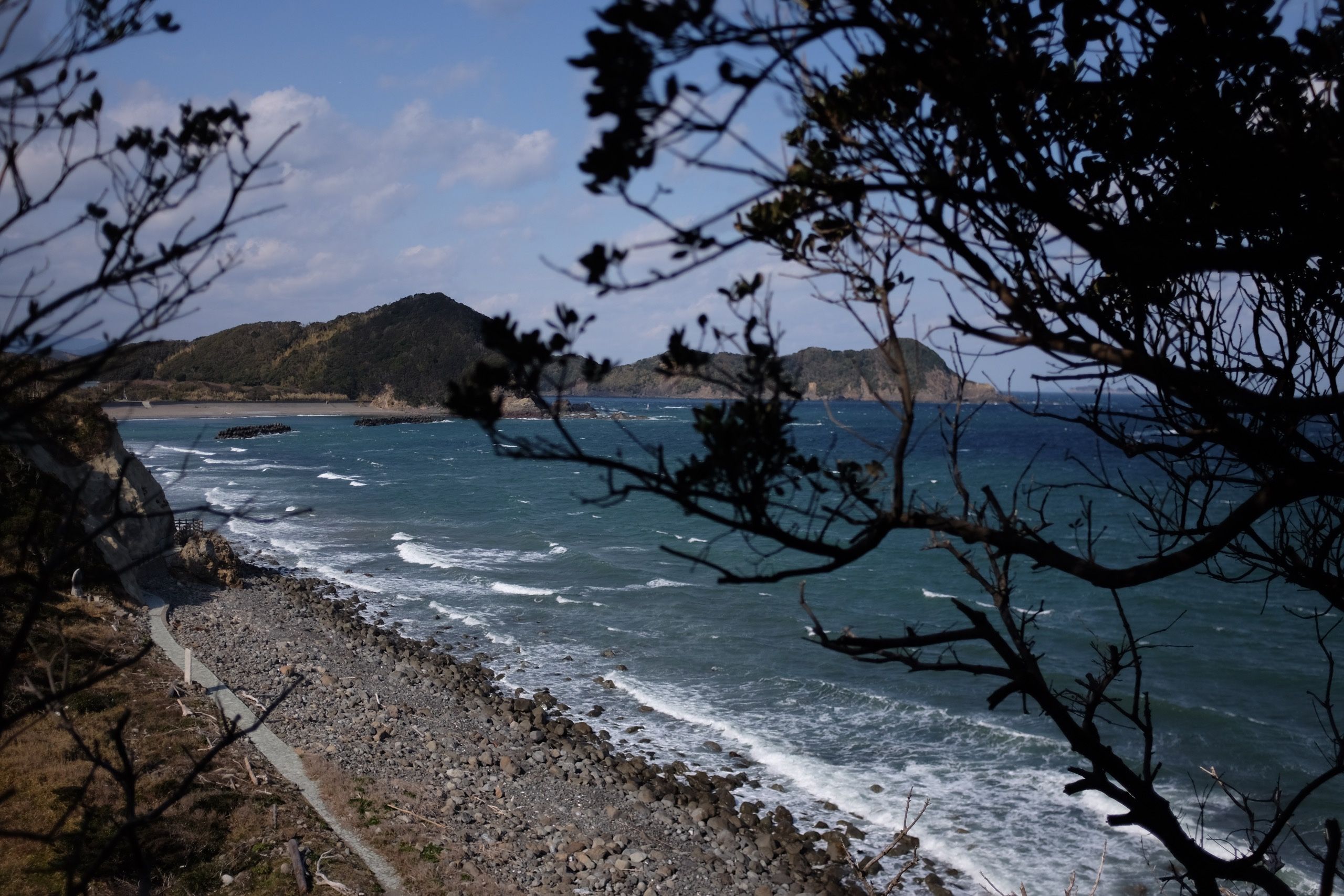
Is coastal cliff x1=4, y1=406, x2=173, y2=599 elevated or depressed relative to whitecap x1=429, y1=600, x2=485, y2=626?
elevated

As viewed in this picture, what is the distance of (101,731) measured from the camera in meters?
11.3

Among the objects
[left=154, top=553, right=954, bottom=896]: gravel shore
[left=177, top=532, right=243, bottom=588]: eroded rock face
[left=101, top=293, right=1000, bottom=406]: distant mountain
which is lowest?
[left=154, top=553, right=954, bottom=896]: gravel shore

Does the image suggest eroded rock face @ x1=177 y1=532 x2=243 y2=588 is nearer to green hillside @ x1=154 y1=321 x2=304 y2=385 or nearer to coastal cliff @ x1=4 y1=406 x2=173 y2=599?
coastal cliff @ x1=4 y1=406 x2=173 y2=599

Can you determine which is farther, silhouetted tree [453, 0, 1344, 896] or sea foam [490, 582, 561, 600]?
sea foam [490, 582, 561, 600]

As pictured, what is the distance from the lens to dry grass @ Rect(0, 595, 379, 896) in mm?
8273

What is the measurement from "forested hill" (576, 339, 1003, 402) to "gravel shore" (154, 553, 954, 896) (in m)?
5.55

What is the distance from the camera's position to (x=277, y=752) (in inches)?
475

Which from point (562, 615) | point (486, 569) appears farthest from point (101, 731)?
point (486, 569)

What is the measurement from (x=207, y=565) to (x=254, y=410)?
320 feet

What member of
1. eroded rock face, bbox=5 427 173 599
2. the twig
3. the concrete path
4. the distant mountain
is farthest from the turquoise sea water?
the distant mountain

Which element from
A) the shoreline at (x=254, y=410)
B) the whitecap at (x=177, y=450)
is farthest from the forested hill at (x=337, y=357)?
the whitecap at (x=177, y=450)

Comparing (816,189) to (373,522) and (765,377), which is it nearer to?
(765,377)

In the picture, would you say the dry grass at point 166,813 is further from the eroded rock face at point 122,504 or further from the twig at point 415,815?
the eroded rock face at point 122,504

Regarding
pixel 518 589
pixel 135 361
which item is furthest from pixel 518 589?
pixel 135 361
